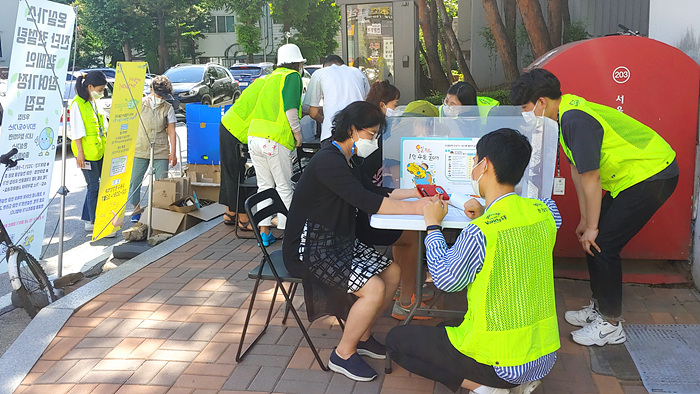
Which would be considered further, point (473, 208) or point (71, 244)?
point (71, 244)

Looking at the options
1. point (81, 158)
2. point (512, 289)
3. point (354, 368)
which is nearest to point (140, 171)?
point (81, 158)

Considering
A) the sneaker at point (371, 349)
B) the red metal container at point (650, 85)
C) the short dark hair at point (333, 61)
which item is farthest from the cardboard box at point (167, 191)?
the red metal container at point (650, 85)

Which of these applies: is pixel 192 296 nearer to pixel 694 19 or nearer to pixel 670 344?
pixel 670 344

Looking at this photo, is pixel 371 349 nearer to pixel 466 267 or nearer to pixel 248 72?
pixel 466 267

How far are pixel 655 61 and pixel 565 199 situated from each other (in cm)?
111

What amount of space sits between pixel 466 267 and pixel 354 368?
3.73 feet

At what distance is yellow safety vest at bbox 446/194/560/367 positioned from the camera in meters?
2.54

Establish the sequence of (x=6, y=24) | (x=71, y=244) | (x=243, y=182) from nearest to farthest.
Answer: (x=243, y=182) < (x=71, y=244) < (x=6, y=24)

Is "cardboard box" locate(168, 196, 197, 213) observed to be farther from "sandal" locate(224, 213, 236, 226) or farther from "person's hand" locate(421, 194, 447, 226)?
"person's hand" locate(421, 194, 447, 226)

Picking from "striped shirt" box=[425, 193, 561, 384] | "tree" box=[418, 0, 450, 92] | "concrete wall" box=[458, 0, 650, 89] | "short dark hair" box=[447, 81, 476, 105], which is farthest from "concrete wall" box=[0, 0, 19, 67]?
"striped shirt" box=[425, 193, 561, 384]

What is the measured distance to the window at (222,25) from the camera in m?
51.0

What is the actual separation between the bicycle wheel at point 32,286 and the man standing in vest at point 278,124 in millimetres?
1914

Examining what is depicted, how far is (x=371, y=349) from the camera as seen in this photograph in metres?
3.69

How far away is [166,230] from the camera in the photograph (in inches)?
263
